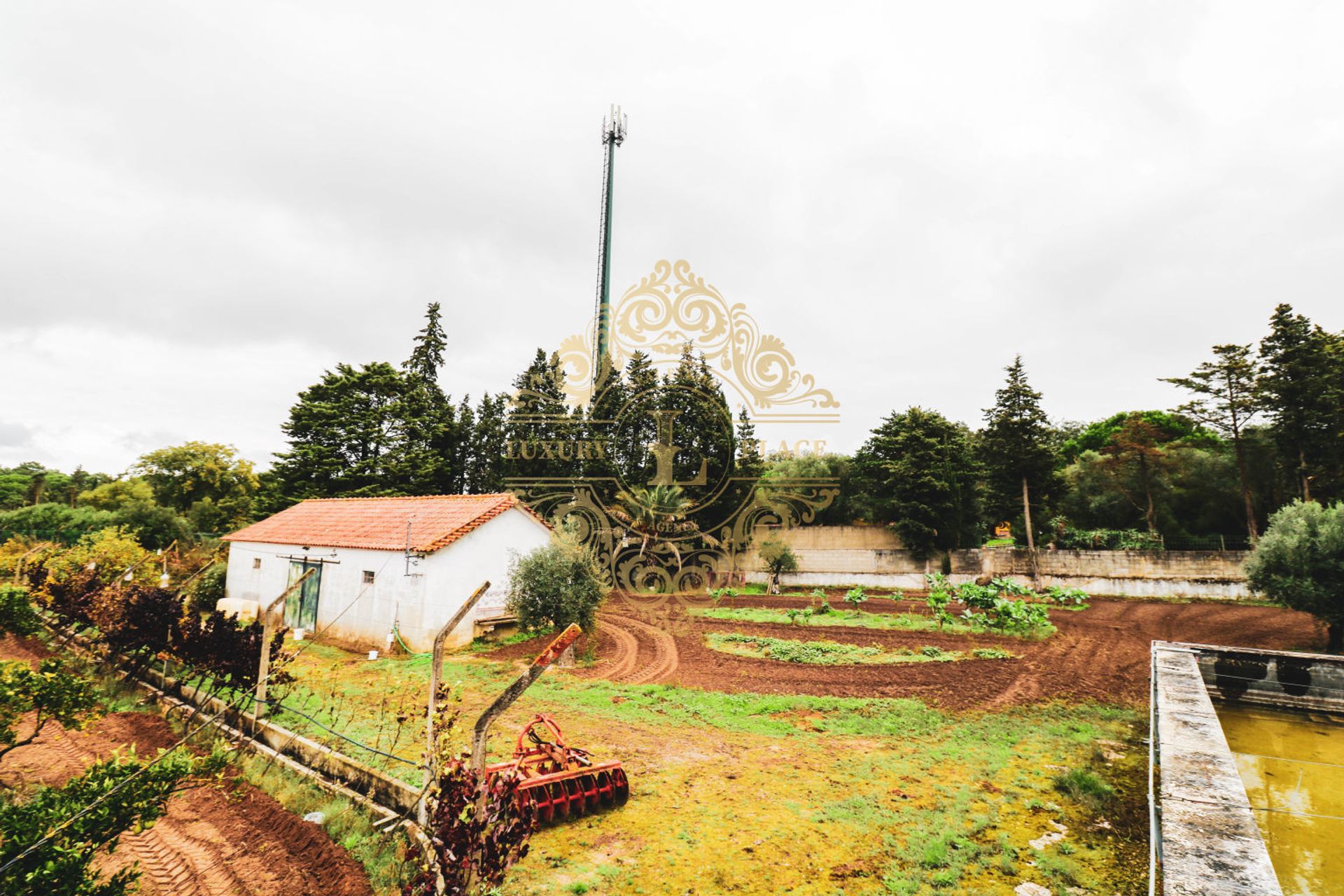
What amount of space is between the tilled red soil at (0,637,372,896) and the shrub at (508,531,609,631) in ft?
25.6

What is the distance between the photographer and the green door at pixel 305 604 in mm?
16156

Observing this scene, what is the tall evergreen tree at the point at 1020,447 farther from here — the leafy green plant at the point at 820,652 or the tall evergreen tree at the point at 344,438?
the tall evergreen tree at the point at 344,438

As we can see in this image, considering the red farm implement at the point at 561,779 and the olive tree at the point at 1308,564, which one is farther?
the olive tree at the point at 1308,564

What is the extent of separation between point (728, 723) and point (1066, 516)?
33074 millimetres

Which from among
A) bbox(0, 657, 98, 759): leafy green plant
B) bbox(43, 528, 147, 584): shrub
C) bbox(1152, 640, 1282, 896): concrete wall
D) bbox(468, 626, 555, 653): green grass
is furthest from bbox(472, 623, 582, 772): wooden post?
bbox(43, 528, 147, 584): shrub

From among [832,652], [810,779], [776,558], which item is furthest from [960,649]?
[776,558]

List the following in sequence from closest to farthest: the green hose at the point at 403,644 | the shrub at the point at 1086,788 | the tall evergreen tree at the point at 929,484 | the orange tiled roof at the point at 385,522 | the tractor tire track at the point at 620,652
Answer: the shrub at the point at 1086,788
the tractor tire track at the point at 620,652
the green hose at the point at 403,644
the orange tiled roof at the point at 385,522
the tall evergreen tree at the point at 929,484

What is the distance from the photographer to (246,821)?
5555 mm

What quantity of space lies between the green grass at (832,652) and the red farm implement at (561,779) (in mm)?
8270

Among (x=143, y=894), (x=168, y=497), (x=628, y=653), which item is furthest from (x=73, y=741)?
(x=168, y=497)

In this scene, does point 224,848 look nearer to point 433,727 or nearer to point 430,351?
point 433,727

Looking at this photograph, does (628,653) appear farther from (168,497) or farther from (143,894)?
(168,497)

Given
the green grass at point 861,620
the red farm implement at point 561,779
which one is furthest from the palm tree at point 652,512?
the red farm implement at point 561,779

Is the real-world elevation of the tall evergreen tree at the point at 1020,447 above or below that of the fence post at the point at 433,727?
above
